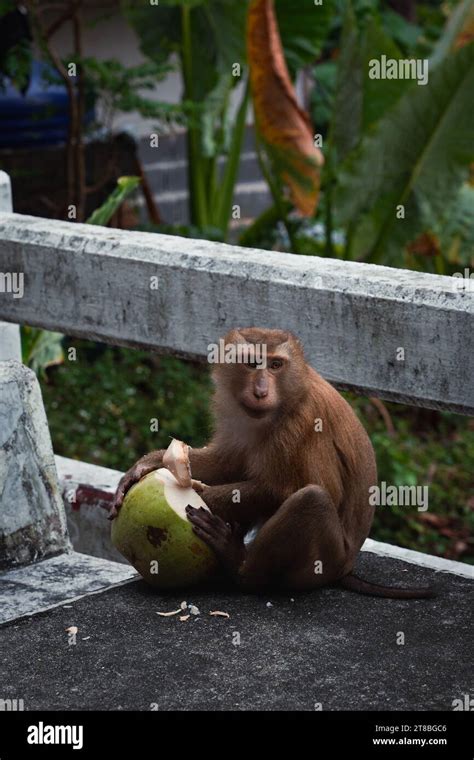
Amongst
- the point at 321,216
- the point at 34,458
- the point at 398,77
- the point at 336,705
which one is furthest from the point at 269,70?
the point at 336,705

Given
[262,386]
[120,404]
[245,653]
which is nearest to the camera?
[245,653]

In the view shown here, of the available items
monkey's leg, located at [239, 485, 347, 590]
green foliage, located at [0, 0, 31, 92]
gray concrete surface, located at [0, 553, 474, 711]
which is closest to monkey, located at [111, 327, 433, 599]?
monkey's leg, located at [239, 485, 347, 590]

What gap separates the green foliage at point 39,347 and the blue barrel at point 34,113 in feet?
13.3

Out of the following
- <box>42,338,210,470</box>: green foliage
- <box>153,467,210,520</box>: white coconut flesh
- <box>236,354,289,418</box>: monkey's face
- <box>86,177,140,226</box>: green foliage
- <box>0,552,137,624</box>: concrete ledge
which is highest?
<box>86,177,140,226</box>: green foliage

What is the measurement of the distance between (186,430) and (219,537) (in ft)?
16.9

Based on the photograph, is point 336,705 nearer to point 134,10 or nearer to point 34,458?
point 34,458

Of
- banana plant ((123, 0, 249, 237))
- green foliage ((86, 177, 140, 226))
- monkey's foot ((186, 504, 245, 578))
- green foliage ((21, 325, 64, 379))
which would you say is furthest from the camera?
banana plant ((123, 0, 249, 237))

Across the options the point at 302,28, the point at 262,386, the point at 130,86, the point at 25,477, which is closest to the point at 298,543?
the point at 262,386

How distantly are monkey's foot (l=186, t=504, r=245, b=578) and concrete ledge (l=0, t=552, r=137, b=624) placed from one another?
322 mm

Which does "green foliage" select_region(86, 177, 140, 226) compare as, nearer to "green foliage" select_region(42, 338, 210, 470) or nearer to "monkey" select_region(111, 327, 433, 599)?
"monkey" select_region(111, 327, 433, 599)

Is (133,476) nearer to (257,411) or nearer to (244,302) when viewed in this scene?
(257,411)

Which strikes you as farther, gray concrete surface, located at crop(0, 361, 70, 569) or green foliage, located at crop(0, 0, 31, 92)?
green foliage, located at crop(0, 0, 31, 92)

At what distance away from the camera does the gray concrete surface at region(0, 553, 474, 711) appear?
3.40 meters

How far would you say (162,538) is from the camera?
399 centimetres
